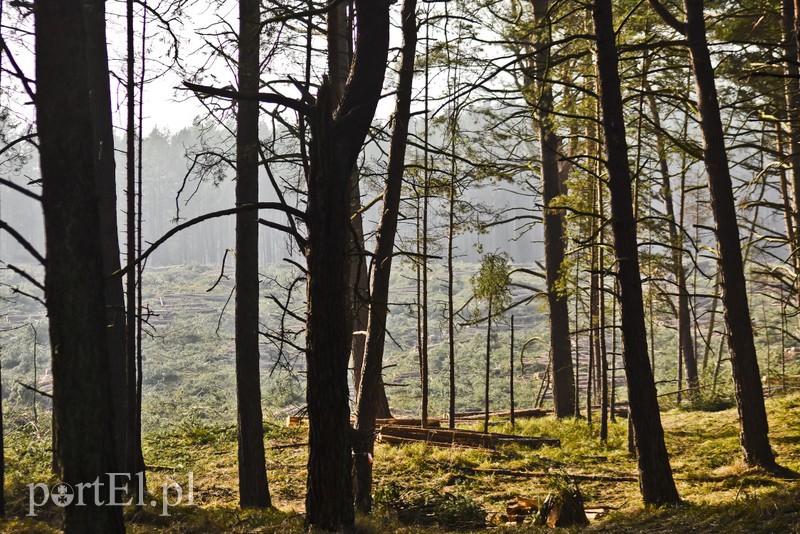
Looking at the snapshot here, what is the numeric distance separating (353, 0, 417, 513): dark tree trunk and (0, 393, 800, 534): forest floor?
0.52 m

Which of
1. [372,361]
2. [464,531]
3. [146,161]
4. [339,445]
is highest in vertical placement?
[146,161]

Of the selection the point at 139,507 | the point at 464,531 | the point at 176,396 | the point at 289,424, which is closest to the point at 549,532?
the point at 464,531

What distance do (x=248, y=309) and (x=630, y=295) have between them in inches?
196

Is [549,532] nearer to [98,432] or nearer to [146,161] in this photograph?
[98,432]

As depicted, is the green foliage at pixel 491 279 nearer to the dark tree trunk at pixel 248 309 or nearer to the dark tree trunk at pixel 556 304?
the dark tree trunk at pixel 556 304

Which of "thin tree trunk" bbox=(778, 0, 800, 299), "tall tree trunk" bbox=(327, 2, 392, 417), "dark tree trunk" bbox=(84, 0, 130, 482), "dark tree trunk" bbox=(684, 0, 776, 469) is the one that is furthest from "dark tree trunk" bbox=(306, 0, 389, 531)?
"thin tree trunk" bbox=(778, 0, 800, 299)

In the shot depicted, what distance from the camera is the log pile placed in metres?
12.9

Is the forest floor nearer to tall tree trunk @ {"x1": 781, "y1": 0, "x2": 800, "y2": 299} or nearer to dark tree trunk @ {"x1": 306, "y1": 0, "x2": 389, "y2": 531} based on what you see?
dark tree trunk @ {"x1": 306, "y1": 0, "x2": 389, "y2": 531}

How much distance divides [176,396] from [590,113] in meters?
26.5

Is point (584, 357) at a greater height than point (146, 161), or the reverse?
point (146, 161)

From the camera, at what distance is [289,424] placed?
16.9m

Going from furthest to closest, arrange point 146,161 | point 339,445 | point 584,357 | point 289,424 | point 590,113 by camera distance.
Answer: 1. point 146,161
2. point 584,357
3. point 289,424
4. point 590,113
5. point 339,445

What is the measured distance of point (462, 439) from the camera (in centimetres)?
1299

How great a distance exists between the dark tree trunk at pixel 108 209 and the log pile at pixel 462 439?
5108mm
